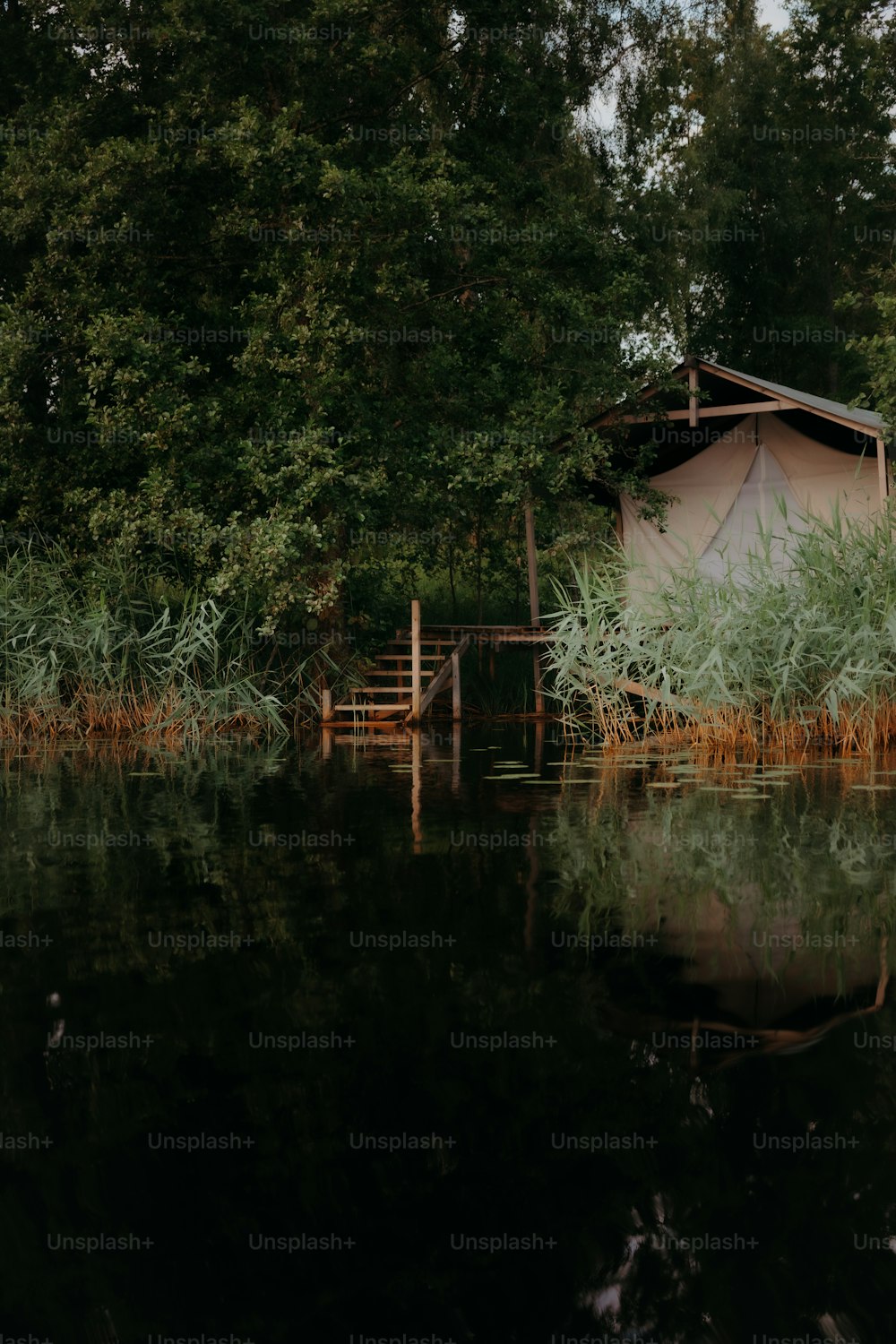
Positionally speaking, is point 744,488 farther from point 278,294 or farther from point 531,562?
point 278,294

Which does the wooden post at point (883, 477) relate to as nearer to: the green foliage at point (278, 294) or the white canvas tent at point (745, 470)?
the white canvas tent at point (745, 470)

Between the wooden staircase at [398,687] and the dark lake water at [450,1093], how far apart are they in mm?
9699

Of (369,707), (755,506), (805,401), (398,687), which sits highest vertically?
(805,401)

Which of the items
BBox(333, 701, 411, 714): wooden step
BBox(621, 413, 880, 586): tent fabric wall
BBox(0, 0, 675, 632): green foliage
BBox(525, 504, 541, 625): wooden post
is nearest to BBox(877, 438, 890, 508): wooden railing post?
BBox(621, 413, 880, 586): tent fabric wall

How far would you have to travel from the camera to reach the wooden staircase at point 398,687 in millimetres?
17406

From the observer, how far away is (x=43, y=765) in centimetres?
1239

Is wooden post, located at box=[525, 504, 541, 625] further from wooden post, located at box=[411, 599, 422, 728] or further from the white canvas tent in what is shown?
wooden post, located at box=[411, 599, 422, 728]

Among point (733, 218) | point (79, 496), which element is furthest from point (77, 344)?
point (733, 218)

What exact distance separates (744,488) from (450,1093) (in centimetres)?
1722

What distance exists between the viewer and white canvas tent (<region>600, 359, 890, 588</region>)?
740 inches

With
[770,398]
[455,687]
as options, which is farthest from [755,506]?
[455,687]

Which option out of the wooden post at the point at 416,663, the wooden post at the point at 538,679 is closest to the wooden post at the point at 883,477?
the wooden post at the point at 538,679

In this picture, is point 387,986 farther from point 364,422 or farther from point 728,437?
point 728,437

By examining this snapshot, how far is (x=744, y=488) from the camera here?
19922 mm
